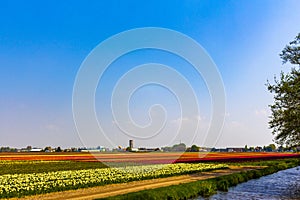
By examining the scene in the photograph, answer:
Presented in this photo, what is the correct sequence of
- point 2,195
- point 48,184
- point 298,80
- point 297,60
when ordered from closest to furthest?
point 2,195 < point 48,184 < point 298,80 < point 297,60

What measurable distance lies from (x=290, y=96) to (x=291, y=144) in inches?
243

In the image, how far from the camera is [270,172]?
42562 mm

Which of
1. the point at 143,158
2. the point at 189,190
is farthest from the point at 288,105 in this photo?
the point at 143,158

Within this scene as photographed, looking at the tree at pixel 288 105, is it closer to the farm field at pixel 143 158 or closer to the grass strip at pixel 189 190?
the grass strip at pixel 189 190

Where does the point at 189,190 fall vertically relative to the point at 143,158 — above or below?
below

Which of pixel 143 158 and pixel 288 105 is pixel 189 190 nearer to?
pixel 288 105

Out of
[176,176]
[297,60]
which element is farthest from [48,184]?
[297,60]

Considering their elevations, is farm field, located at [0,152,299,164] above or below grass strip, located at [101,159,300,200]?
above

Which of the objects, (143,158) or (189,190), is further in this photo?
(143,158)

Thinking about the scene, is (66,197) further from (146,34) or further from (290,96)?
(290,96)

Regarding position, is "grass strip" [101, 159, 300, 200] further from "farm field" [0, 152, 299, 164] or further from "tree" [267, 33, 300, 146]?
"farm field" [0, 152, 299, 164]

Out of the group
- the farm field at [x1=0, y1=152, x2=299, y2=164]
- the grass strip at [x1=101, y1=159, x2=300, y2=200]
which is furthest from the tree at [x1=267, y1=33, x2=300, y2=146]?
the farm field at [x1=0, y1=152, x2=299, y2=164]

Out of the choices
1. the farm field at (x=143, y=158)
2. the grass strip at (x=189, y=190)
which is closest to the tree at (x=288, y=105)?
the grass strip at (x=189, y=190)

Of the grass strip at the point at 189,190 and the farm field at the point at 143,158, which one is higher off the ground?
the farm field at the point at 143,158
